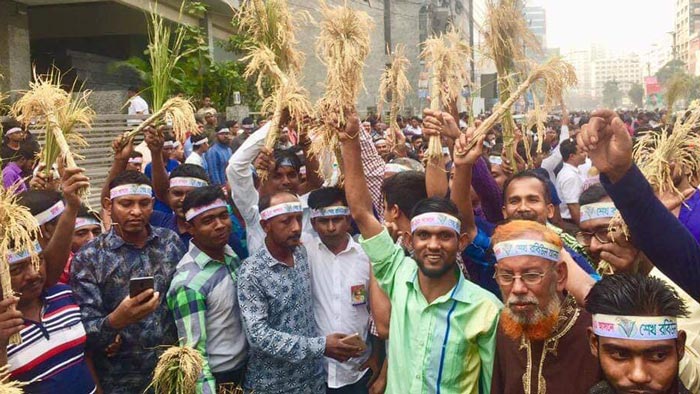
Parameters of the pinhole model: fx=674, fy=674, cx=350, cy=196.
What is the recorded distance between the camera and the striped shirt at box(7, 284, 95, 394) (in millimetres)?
3158

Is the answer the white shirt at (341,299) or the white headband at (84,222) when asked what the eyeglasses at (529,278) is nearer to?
the white shirt at (341,299)

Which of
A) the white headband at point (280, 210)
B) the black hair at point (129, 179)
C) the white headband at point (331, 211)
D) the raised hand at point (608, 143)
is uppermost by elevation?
the raised hand at point (608, 143)

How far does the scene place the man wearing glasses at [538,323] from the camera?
2793mm

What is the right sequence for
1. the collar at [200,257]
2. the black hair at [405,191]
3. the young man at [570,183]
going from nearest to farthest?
the collar at [200,257] < the black hair at [405,191] < the young man at [570,183]

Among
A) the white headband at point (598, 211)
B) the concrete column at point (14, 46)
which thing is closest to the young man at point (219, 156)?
the concrete column at point (14, 46)

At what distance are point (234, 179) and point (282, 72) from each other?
88 cm

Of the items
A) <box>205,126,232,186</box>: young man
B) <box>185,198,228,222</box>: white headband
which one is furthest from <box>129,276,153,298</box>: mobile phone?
<box>205,126,232,186</box>: young man

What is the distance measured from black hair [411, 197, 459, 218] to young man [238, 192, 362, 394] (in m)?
0.89

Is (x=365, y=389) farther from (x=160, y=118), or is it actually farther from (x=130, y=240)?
(x=160, y=118)

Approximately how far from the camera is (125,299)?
3477mm

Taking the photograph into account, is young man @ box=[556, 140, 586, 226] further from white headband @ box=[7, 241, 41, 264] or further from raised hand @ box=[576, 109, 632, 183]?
white headband @ box=[7, 241, 41, 264]

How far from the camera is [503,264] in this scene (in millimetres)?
2922

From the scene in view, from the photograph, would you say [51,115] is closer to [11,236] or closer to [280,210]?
[11,236]

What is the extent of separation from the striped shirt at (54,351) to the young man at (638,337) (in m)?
2.43
